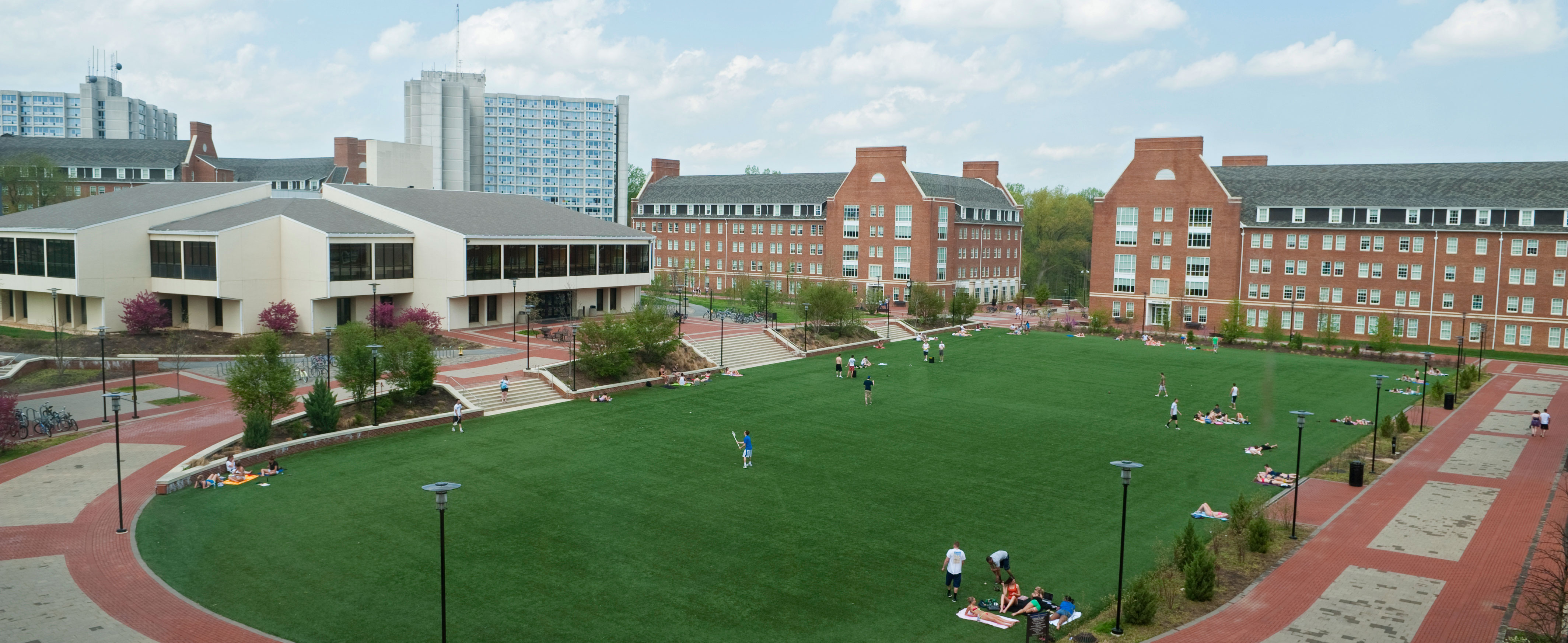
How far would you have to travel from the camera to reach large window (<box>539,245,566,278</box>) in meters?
63.1

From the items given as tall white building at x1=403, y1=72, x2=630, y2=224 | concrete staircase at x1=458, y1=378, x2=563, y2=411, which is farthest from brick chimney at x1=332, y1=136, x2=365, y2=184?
concrete staircase at x1=458, y1=378, x2=563, y2=411

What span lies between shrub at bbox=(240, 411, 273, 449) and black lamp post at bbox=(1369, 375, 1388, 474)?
34665mm

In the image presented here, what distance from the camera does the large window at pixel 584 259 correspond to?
65688 mm

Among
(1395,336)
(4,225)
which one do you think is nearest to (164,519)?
(4,225)

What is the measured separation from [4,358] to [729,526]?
4127 cm

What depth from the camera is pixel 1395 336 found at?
227 ft

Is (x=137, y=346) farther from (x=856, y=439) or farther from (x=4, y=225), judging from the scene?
(x=856, y=439)

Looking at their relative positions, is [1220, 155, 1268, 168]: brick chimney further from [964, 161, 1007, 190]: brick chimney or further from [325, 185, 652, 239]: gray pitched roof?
[325, 185, 652, 239]: gray pitched roof

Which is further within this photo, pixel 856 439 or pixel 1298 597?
pixel 856 439

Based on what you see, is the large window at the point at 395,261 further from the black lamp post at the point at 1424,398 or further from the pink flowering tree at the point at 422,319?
the black lamp post at the point at 1424,398

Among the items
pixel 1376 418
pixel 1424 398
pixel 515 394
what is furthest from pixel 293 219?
pixel 1424 398

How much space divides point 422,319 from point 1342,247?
63103 mm

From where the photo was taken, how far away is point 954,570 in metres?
20.0

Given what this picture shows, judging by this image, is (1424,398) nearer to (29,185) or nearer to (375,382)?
(375,382)
